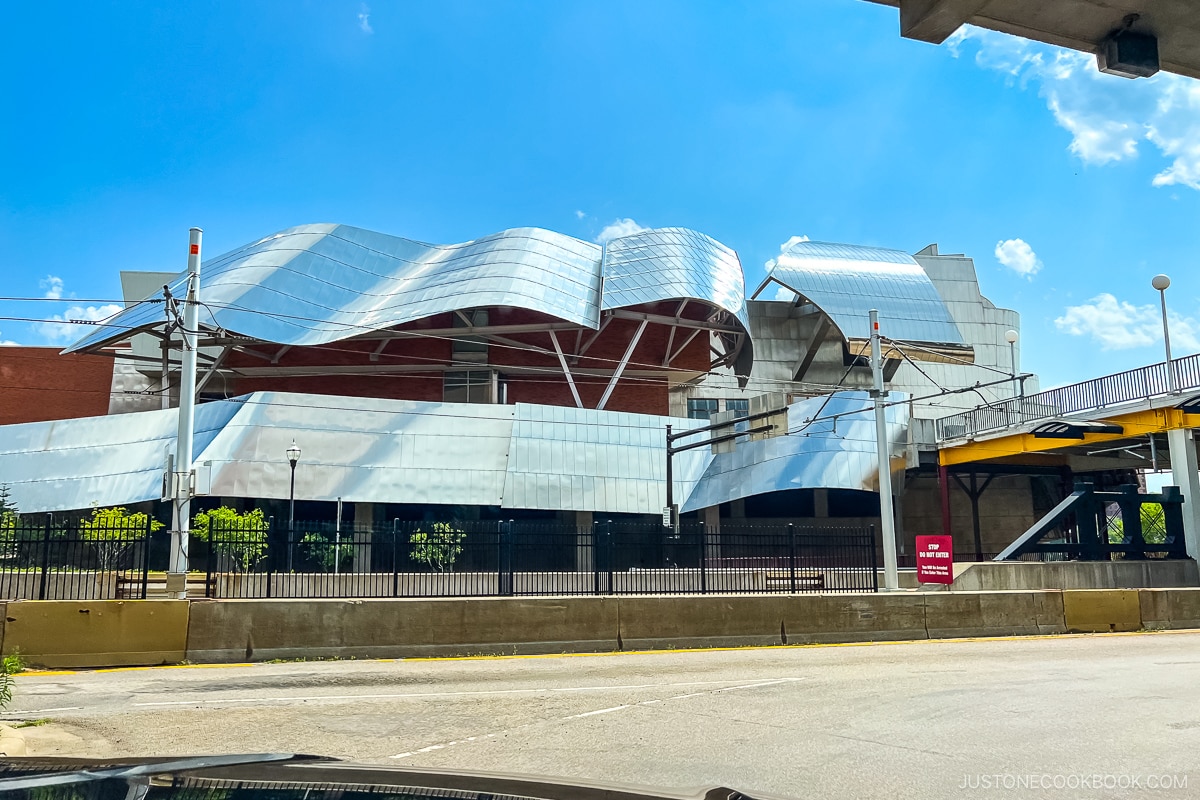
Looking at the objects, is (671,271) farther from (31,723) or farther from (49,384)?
(31,723)

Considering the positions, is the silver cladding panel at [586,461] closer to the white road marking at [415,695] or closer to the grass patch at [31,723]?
the white road marking at [415,695]

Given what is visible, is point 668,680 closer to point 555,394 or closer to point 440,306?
point 440,306

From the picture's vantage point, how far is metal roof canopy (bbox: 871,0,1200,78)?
6.07 metres

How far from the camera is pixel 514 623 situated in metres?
15.6

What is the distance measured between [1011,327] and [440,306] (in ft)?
135

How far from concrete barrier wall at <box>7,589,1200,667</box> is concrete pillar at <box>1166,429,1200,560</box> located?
1236 centimetres

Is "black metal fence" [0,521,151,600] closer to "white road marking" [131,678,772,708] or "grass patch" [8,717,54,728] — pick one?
"white road marking" [131,678,772,708]

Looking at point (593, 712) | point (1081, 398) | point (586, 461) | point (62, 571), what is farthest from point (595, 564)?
point (586, 461)

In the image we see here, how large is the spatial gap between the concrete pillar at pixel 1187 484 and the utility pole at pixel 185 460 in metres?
28.1

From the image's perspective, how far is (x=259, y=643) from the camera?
1453 centimetres

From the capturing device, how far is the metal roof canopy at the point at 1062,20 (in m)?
6.07

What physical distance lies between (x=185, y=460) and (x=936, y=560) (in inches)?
693

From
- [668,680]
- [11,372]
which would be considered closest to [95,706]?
[668,680]

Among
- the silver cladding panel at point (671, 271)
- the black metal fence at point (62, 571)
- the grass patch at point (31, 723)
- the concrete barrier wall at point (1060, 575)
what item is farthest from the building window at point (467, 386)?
the grass patch at point (31, 723)
